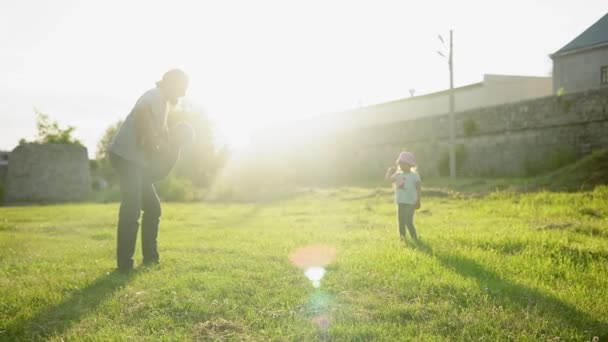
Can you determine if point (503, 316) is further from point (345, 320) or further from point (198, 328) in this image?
point (198, 328)

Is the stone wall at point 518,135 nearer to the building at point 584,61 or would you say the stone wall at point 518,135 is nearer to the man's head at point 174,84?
the building at point 584,61

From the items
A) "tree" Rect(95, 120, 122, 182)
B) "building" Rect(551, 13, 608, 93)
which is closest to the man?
"building" Rect(551, 13, 608, 93)

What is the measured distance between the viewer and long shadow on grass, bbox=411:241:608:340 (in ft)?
12.6

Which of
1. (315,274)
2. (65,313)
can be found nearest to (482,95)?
(315,274)

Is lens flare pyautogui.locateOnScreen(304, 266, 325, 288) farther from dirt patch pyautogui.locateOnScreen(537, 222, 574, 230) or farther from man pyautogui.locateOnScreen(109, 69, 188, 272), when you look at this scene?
dirt patch pyautogui.locateOnScreen(537, 222, 574, 230)

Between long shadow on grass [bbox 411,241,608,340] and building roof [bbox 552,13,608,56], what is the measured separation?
30.3 metres

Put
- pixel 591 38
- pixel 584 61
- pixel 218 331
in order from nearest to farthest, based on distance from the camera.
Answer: pixel 218 331
pixel 591 38
pixel 584 61

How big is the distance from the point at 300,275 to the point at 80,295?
2.30m

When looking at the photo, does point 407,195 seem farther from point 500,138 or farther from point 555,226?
point 500,138

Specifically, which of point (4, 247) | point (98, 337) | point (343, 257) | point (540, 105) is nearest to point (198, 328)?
point (98, 337)

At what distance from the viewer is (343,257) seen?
257 inches

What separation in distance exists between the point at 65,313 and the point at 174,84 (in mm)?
2982

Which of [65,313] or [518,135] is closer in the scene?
[65,313]

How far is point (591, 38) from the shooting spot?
3059 centimetres
